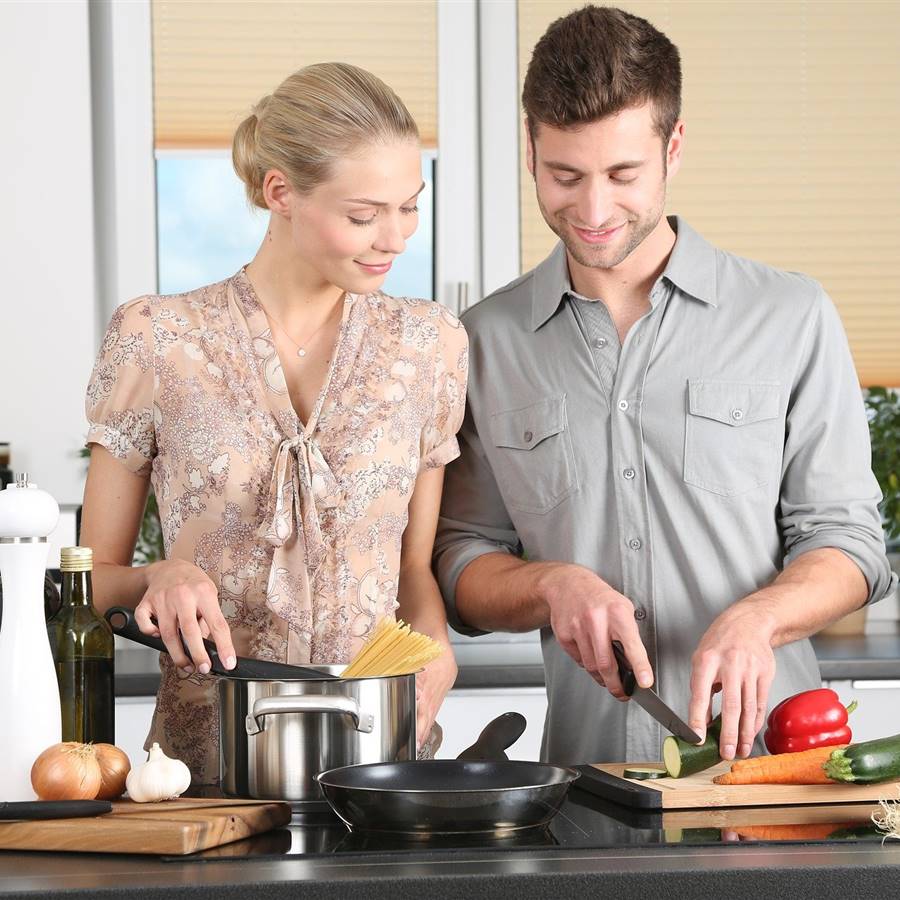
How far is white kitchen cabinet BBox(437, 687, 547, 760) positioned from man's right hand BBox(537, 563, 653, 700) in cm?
113

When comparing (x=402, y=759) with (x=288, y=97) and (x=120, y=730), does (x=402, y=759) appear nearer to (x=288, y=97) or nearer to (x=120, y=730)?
(x=288, y=97)

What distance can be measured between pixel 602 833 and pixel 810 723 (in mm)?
350

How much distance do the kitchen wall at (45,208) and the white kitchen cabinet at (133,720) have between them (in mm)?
800

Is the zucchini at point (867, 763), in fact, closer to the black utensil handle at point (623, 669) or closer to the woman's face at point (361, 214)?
the black utensil handle at point (623, 669)

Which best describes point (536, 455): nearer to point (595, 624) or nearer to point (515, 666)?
point (595, 624)

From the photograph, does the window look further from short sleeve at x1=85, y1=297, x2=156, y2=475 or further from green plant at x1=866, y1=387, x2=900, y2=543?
short sleeve at x1=85, y1=297, x2=156, y2=475

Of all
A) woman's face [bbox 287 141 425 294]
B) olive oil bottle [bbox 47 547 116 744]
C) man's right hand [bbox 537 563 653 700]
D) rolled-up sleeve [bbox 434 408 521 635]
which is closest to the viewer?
olive oil bottle [bbox 47 547 116 744]

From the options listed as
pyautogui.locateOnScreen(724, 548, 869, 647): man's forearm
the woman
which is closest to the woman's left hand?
the woman

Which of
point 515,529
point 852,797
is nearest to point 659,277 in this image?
point 515,529

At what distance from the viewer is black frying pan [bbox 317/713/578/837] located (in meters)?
1.15

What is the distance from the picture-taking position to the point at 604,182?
5.50ft

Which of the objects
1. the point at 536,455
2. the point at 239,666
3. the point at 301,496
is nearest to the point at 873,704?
the point at 536,455

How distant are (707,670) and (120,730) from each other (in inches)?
60.1

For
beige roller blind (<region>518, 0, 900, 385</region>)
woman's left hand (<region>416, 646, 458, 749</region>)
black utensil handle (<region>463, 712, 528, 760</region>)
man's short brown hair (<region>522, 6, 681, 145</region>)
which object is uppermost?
beige roller blind (<region>518, 0, 900, 385</region>)
